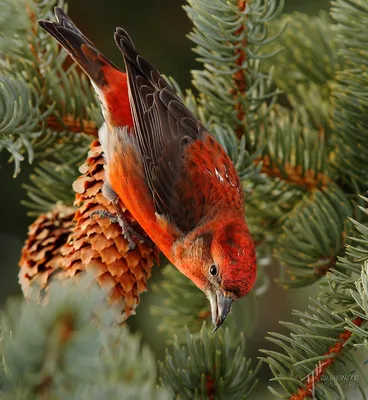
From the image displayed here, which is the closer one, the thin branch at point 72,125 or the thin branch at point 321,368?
the thin branch at point 321,368

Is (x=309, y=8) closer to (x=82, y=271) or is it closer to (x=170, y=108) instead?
(x=170, y=108)

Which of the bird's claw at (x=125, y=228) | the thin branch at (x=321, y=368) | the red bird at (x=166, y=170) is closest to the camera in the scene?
the thin branch at (x=321, y=368)

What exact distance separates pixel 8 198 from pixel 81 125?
650 millimetres

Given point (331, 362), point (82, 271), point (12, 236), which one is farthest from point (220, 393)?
point (12, 236)

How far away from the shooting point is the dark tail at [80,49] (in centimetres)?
198

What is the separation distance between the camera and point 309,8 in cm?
253

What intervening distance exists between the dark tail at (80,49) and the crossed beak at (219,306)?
91 centimetres

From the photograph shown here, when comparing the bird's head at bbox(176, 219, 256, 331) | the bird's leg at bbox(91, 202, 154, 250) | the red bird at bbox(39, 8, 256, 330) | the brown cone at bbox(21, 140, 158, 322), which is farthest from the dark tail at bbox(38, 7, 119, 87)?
the bird's head at bbox(176, 219, 256, 331)

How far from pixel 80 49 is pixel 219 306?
3.66 feet

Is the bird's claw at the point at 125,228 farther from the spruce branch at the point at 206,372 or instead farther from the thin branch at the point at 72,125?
the spruce branch at the point at 206,372

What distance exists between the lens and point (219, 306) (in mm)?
1780

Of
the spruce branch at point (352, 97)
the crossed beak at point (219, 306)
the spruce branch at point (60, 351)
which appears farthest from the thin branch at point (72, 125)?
the spruce branch at point (60, 351)

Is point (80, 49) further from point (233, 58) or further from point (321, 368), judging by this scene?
point (321, 368)

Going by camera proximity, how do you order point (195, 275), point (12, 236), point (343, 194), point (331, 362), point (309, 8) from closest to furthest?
1. point (331, 362)
2. point (343, 194)
3. point (195, 275)
4. point (12, 236)
5. point (309, 8)
